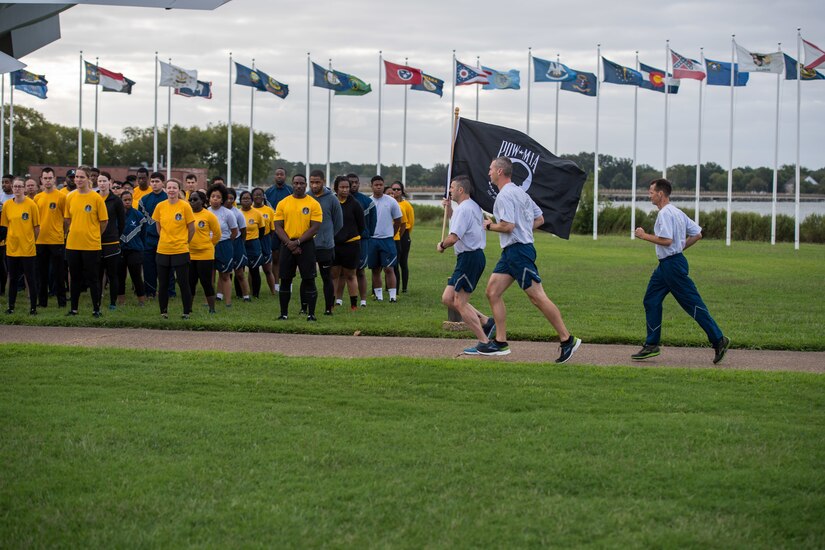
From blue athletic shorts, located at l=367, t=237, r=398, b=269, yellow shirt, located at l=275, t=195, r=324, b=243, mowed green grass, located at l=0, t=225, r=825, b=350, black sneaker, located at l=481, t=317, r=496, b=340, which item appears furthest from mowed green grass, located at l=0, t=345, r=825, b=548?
blue athletic shorts, located at l=367, t=237, r=398, b=269

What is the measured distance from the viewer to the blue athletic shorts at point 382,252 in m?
16.2

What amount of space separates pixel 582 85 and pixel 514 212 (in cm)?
3365

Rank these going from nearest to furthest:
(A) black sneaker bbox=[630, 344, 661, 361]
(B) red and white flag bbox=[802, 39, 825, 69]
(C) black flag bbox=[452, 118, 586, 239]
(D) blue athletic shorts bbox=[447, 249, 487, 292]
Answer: (A) black sneaker bbox=[630, 344, 661, 361] → (D) blue athletic shorts bbox=[447, 249, 487, 292] → (C) black flag bbox=[452, 118, 586, 239] → (B) red and white flag bbox=[802, 39, 825, 69]

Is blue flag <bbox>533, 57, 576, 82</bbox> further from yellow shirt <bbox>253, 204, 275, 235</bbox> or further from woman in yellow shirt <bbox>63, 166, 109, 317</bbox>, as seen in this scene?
woman in yellow shirt <bbox>63, 166, 109, 317</bbox>

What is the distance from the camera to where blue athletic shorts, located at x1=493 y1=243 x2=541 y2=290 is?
33.6 feet

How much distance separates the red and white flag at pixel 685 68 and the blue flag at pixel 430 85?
9.28 metres

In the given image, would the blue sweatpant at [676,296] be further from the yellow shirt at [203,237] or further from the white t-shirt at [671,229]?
the yellow shirt at [203,237]

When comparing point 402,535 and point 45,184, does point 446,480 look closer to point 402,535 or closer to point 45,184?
point 402,535

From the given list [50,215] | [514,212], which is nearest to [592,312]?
[514,212]

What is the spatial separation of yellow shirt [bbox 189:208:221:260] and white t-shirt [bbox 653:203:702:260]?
6.84 m

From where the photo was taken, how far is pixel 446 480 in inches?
237

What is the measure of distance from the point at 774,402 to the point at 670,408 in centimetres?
96

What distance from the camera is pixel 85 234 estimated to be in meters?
13.9

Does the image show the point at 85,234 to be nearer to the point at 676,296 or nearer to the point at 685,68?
the point at 676,296
